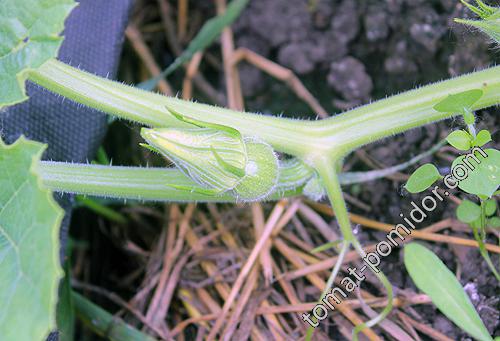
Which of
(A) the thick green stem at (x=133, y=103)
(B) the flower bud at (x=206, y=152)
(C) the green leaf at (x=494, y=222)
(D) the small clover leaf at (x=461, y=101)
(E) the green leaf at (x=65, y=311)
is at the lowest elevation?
(E) the green leaf at (x=65, y=311)

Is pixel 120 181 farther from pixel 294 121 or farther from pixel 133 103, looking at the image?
pixel 294 121

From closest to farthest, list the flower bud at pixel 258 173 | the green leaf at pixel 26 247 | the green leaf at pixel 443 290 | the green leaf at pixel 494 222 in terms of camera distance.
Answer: the green leaf at pixel 26 247 → the green leaf at pixel 443 290 → the flower bud at pixel 258 173 → the green leaf at pixel 494 222

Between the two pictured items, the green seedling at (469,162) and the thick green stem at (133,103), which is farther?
the thick green stem at (133,103)

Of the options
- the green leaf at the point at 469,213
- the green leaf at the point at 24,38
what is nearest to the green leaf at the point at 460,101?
the green leaf at the point at 469,213

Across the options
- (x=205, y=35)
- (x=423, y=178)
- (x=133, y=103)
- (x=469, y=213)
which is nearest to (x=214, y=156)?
(x=133, y=103)

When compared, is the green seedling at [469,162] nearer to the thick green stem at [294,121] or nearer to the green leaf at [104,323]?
the thick green stem at [294,121]

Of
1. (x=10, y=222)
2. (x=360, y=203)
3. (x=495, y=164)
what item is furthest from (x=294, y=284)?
(x=10, y=222)

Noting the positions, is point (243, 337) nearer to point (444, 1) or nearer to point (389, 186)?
point (389, 186)

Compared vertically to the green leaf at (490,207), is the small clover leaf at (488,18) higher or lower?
higher
